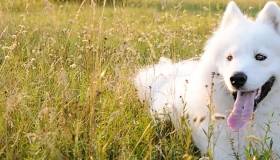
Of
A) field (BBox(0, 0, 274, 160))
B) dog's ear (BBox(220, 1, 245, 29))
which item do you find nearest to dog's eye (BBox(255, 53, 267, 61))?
dog's ear (BBox(220, 1, 245, 29))

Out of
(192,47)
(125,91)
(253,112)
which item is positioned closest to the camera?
(253,112)

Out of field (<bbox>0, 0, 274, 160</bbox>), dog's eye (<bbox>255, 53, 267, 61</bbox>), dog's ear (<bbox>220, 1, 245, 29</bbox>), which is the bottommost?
field (<bbox>0, 0, 274, 160</bbox>)

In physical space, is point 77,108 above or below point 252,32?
below

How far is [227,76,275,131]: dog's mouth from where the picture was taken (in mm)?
3947

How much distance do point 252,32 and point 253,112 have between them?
1.77ft

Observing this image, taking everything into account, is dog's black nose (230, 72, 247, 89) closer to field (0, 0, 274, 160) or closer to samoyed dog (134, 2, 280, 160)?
samoyed dog (134, 2, 280, 160)

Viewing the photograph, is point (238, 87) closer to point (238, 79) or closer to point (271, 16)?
point (238, 79)

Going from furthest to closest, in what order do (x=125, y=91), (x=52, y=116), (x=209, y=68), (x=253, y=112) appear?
1. (x=125, y=91)
2. (x=209, y=68)
3. (x=253, y=112)
4. (x=52, y=116)

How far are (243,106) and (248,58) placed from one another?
307mm

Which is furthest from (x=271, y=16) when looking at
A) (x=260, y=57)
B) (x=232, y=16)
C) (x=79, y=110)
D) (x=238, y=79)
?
(x=79, y=110)

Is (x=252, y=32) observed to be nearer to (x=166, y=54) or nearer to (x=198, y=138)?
(x=198, y=138)

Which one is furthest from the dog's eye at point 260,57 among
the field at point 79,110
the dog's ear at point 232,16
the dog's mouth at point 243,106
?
the field at point 79,110

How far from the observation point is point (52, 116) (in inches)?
143

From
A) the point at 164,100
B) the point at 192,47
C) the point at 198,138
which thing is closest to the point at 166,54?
the point at 192,47
